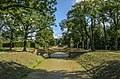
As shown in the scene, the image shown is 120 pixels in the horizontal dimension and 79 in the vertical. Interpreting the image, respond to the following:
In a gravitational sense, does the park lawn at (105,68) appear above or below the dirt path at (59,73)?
above

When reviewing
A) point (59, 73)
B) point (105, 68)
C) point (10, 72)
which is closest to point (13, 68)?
point (10, 72)

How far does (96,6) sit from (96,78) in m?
37.8

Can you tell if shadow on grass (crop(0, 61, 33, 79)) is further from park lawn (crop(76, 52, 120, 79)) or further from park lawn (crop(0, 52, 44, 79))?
park lawn (crop(76, 52, 120, 79))

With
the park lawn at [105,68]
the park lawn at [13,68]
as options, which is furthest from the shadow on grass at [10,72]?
the park lawn at [105,68]

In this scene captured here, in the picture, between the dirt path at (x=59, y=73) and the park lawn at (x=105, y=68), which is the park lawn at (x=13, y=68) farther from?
the park lawn at (x=105, y=68)

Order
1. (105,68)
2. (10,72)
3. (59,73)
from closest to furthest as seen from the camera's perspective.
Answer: (10,72) < (105,68) < (59,73)

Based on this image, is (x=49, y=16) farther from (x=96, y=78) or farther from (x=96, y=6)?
(x=96, y=6)

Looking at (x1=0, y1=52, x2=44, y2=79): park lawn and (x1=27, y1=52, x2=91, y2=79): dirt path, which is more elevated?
(x1=0, y1=52, x2=44, y2=79): park lawn

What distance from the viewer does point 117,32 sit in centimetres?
5916

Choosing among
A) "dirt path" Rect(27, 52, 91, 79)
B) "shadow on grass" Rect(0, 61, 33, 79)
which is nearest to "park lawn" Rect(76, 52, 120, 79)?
"dirt path" Rect(27, 52, 91, 79)

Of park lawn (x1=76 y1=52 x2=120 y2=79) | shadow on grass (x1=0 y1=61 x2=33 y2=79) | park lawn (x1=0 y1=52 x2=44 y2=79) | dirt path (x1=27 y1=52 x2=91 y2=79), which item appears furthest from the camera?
dirt path (x1=27 y1=52 x2=91 y2=79)

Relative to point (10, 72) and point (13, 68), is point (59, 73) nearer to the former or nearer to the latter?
point (13, 68)

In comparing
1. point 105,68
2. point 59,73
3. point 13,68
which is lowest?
point 59,73

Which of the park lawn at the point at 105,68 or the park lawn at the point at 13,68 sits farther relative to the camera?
the park lawn at the point at 13,68
